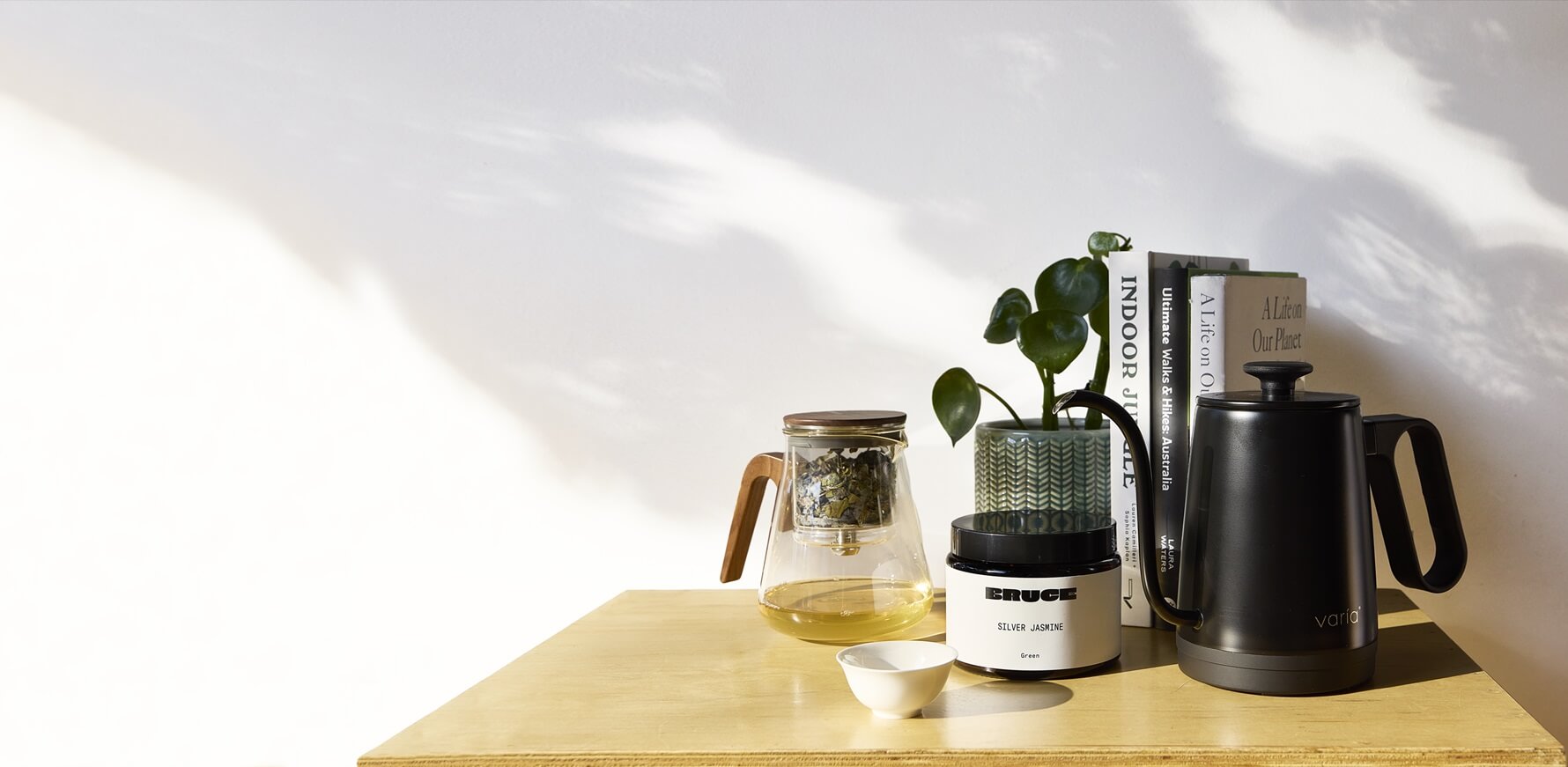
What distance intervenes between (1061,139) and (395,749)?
0.82m

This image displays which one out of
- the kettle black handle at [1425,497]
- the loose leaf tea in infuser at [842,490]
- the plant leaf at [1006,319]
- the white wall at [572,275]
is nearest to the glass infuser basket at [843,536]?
the loose leaf tea in infuser at [842,490]

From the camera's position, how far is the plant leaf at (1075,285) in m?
0.96

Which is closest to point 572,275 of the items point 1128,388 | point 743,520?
point 743,520

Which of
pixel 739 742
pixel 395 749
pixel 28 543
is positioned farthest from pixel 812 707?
pixel 28 543

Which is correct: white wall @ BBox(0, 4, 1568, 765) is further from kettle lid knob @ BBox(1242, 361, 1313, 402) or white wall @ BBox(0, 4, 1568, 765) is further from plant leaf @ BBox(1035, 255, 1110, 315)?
kettle lid knob @ BBox(1242, 361, 1313, 402)

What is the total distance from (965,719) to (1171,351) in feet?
1.19

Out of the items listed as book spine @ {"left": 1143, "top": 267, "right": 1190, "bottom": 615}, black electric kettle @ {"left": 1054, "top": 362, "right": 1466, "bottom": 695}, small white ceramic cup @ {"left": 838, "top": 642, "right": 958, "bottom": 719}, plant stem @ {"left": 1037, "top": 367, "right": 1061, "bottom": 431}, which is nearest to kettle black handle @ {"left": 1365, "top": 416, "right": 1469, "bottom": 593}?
black electric kettle @ {"left": 1054, "top": 362, "right": 1466, "bottom": 695}

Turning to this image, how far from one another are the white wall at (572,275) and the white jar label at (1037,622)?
0.35 metres

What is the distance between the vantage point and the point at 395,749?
712 millimetres

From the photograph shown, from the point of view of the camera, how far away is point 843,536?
0.94 meters

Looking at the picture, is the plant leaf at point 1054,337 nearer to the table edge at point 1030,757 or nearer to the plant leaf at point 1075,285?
the plant leaf at point 1075,285

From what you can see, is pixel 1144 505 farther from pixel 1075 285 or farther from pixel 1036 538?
pixel 1075 285

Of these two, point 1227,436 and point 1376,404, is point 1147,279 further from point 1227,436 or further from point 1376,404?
point 1376,404

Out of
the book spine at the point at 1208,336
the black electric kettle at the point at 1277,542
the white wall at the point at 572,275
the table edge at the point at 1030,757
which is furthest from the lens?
the white wall at the point at 572,275
